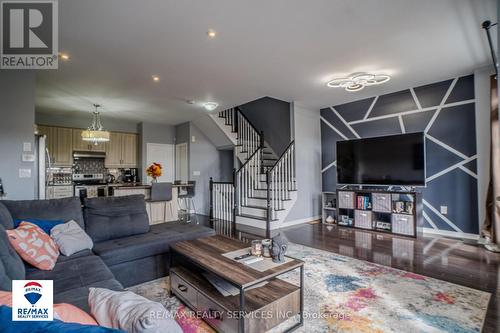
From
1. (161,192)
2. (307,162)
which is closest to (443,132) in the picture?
(307,162)

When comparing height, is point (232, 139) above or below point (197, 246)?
above

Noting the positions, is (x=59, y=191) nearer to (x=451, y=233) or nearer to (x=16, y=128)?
(x=16, y=128)

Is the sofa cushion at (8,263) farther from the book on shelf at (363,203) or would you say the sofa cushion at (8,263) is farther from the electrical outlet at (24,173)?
the book on shelf at (363,203)

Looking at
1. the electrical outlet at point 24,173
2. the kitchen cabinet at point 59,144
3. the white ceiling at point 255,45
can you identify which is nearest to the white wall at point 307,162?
the white ceiling at point 255,45

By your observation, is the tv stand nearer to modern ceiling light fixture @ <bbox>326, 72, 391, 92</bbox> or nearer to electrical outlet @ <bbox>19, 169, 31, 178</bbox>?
modern ceiling light fixture @ <bbox>326, 72, 391, 92</bbox>

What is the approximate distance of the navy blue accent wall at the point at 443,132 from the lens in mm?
4145

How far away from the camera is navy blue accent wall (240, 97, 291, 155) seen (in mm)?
7156

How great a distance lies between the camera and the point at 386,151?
15.8 feet

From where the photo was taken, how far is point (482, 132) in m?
3.93

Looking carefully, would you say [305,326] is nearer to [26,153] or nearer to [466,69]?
[26,153]

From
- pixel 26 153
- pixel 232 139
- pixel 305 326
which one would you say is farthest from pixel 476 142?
pixel 26 153

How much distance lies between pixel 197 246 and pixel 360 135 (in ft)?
15.2

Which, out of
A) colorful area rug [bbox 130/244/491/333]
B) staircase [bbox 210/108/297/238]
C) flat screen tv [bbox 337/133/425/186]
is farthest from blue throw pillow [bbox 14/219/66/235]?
flat screen tv [bbox 337/133/425/186]

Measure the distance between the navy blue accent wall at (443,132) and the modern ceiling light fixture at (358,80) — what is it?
115 centimetres
